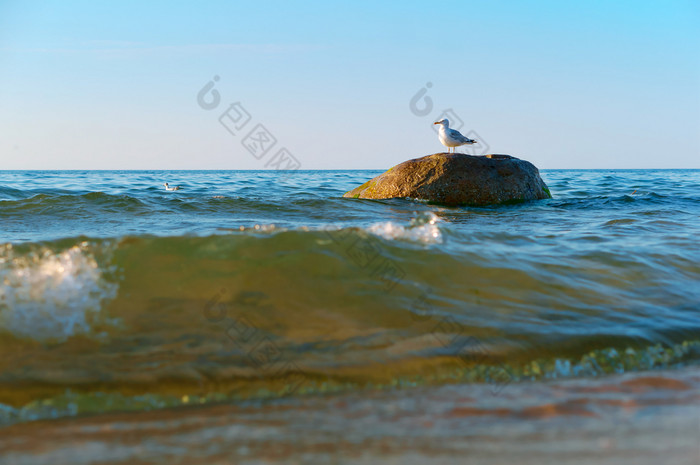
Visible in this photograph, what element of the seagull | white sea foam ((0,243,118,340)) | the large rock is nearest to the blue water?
white sea foam ((0,243,118,340))

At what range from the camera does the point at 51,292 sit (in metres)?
3.04

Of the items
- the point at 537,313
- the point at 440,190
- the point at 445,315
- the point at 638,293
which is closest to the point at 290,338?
the point at 445,315

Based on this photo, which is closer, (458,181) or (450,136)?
(458,181)

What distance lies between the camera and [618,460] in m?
1.51

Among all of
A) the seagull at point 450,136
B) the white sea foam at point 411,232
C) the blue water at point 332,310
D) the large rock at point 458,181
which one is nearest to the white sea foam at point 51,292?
the blue water at point 332,310

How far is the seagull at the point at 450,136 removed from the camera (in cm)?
982

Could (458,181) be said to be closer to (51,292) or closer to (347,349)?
(347,349)

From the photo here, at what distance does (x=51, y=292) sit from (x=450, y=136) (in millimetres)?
7995

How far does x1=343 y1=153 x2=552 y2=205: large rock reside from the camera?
8.51m

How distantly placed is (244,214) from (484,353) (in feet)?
17.9

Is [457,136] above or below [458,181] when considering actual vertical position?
above

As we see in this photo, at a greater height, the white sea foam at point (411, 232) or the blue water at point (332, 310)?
the white sea foam at point (411, 232)

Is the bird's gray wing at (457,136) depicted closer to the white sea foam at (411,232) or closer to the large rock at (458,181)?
the large rock at (458,181)

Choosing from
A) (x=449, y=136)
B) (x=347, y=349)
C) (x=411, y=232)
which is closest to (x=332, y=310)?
(x=347, y=349)
